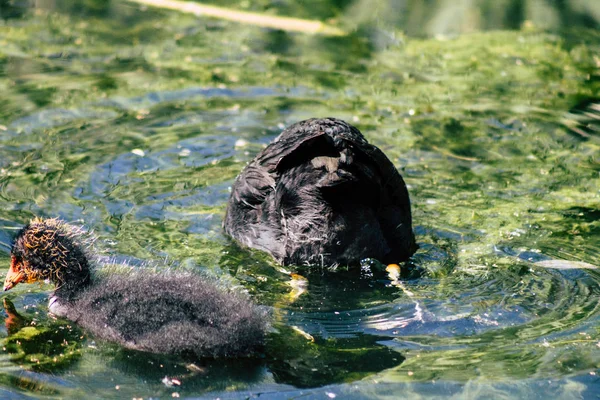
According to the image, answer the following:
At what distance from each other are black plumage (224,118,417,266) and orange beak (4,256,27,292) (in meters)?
1.65

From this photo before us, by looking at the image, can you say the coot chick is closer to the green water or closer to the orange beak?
the orange beak

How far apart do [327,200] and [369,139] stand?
8.80 feet

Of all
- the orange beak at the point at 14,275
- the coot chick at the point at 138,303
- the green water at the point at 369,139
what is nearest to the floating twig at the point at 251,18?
the green water at the point at 369,139

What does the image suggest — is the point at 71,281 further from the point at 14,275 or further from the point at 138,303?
the point at 138,303

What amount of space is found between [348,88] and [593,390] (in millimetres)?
5641

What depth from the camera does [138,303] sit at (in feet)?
16.5

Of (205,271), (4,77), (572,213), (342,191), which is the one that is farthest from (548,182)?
(4,77)

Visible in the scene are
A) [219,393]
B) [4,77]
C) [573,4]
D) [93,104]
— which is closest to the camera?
[219,393]

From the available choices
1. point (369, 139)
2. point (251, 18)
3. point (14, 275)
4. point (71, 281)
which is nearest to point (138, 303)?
point (71, 281)

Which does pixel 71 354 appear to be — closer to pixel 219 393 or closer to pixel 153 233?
pixel 219 393

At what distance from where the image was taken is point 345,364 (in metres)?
4.91

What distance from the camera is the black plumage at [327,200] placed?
5.74 meters

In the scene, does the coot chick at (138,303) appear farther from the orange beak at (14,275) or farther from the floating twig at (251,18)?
the floating twig at (251,18)

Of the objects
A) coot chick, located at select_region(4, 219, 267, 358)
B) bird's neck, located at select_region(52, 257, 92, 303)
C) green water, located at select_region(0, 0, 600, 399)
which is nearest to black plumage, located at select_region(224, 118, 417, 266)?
green water, located at select_region(0, 0, 600, 399)
